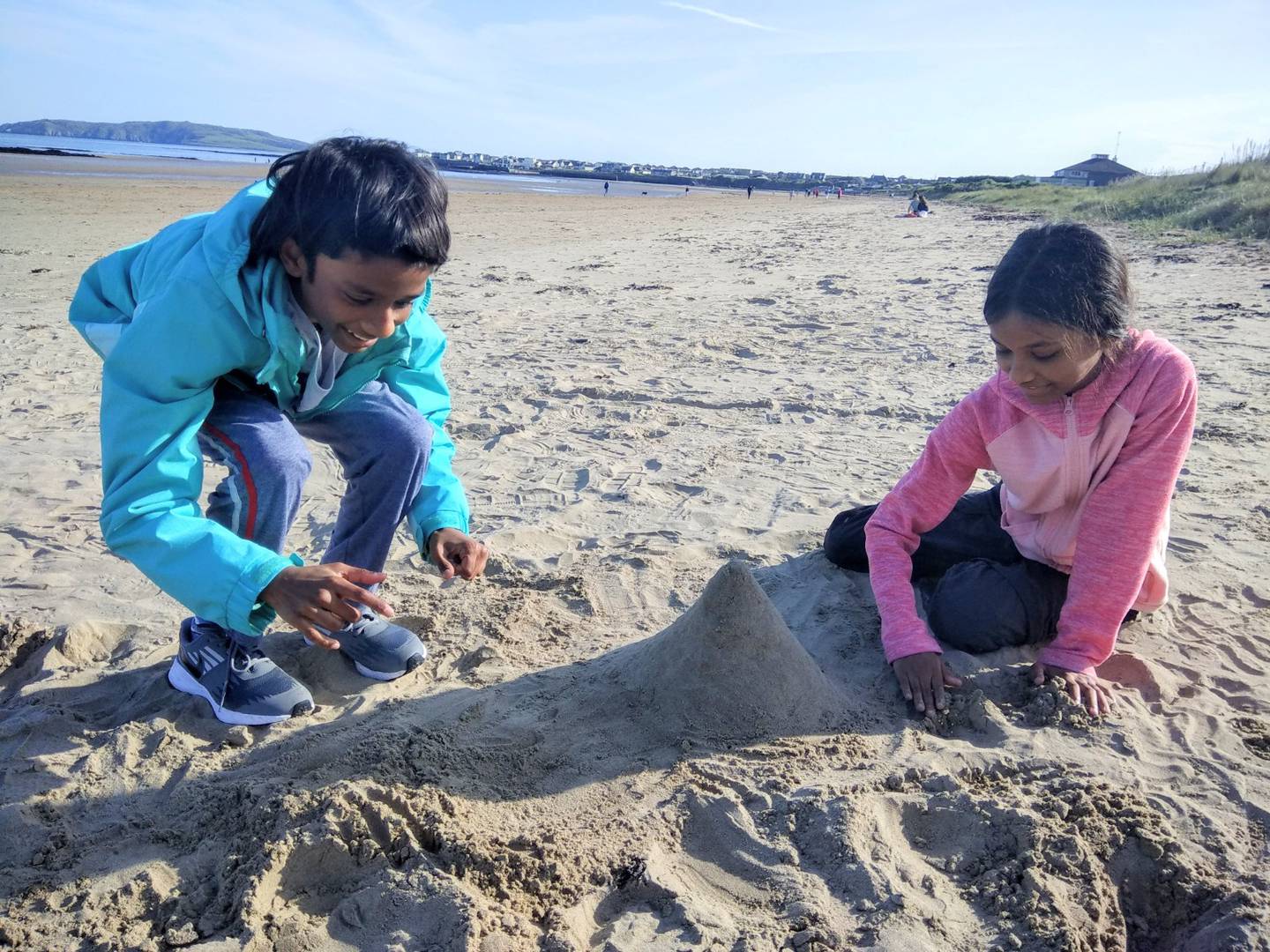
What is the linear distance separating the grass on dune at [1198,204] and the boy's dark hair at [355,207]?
11751 millimetres

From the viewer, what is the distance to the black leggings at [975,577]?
2.48 metres

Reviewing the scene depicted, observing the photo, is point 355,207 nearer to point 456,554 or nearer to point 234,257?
point 234,257

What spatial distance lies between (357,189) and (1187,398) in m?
1.96

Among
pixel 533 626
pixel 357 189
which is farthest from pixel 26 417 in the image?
pixel 357 189

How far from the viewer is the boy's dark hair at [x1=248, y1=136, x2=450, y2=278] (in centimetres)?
180

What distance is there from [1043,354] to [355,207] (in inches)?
61.6

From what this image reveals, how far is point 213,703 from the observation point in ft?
7.07

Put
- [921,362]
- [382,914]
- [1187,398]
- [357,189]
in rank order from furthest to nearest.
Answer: [921,362] < [1187,398] < [357,189] < [382,914]

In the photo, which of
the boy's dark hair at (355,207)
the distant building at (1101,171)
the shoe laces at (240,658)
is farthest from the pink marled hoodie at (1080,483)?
the distant building at (1101,171)

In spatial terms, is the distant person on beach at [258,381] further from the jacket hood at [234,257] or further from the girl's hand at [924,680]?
the girl's hand at [924,680]

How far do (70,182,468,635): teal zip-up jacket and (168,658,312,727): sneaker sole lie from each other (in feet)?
1.47

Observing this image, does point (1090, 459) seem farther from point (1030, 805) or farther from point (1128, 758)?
point (1030, 805)

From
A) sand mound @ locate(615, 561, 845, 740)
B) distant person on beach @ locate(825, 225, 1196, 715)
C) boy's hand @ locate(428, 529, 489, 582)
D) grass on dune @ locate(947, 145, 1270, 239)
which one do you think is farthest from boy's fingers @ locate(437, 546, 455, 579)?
grass on dune @ locate(947, 145, 1270, 239)

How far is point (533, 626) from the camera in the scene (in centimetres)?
262
